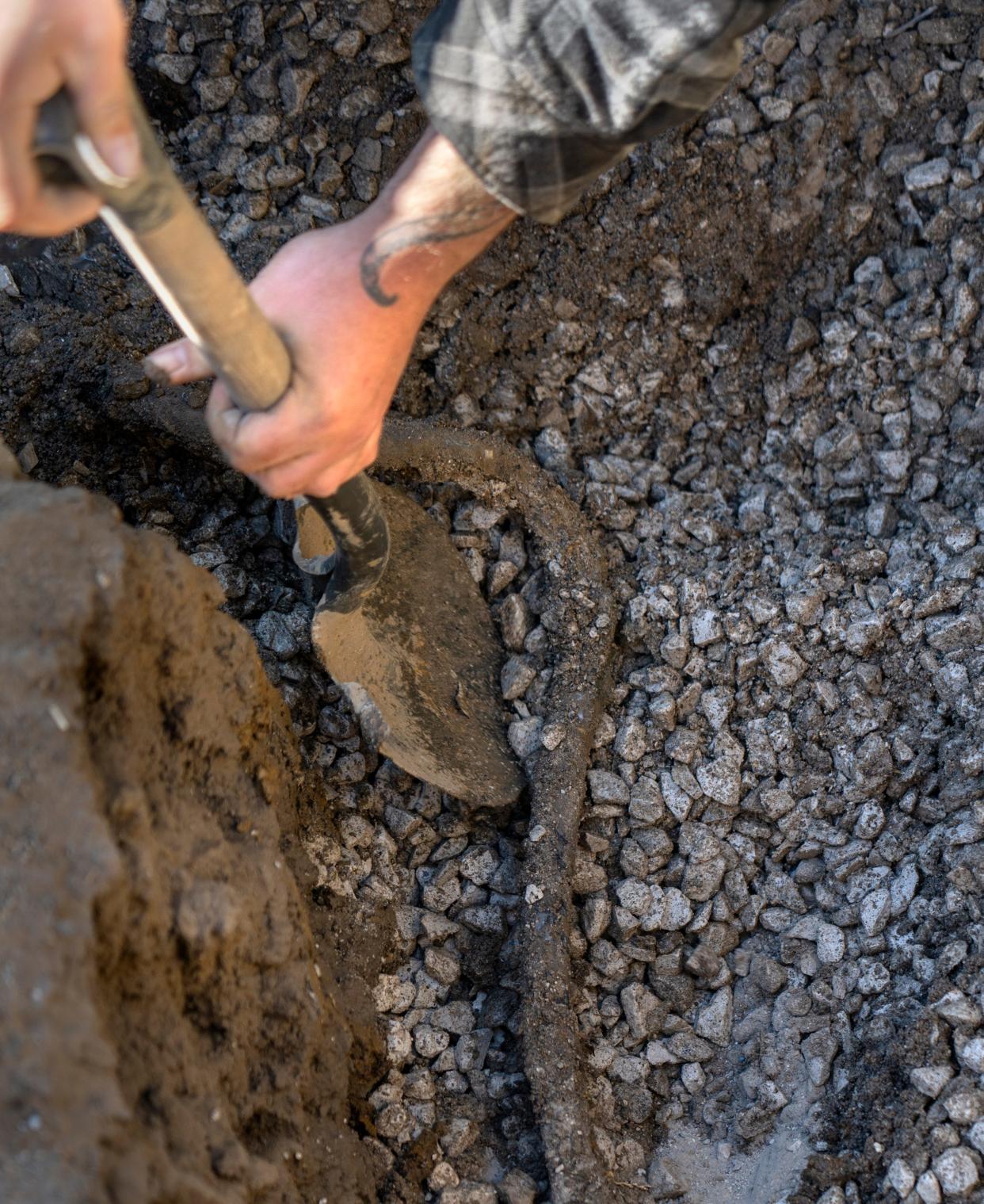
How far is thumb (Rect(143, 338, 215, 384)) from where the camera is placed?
1563mm

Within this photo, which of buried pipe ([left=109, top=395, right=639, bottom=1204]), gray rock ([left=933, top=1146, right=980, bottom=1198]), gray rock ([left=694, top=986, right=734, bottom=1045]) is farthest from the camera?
gray rock ([left=694, top=986, right=734, bottom=1045])

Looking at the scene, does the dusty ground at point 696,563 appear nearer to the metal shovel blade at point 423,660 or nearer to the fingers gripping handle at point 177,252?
the metal shovel blade at point 423,660

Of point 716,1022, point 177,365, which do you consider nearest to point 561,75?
point 177,365

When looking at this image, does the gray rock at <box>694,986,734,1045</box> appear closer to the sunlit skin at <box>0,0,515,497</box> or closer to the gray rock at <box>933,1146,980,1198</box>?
the gray rock at <box>933,1146,980,1198</box>

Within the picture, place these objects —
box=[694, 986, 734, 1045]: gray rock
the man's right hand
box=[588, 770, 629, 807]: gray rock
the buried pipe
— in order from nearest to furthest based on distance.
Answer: the man's right hand → the buried pipe → box=[694, 986, 734, 1045]: gray rock → box=[588, 770, 629, 807]: gray rock

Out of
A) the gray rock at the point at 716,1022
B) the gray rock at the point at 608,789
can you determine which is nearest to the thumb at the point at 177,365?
the gray rock at the point at 608,789

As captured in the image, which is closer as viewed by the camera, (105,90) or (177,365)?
(105,90)

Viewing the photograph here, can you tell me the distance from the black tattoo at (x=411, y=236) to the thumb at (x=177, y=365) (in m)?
0.26

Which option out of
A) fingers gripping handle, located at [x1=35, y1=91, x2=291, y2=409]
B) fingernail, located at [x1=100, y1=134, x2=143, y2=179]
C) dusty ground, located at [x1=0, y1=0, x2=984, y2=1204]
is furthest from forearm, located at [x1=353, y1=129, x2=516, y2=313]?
dusty ground, located at [x1=0, y1=0, x2=984, y2=1204]

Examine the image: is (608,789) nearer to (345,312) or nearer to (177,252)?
(345,312)

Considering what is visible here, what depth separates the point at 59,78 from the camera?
3.83 ft

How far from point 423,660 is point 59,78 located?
130cm

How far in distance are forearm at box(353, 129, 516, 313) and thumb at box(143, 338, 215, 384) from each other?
25 cm

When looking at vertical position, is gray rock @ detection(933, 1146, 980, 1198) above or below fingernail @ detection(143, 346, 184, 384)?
below
